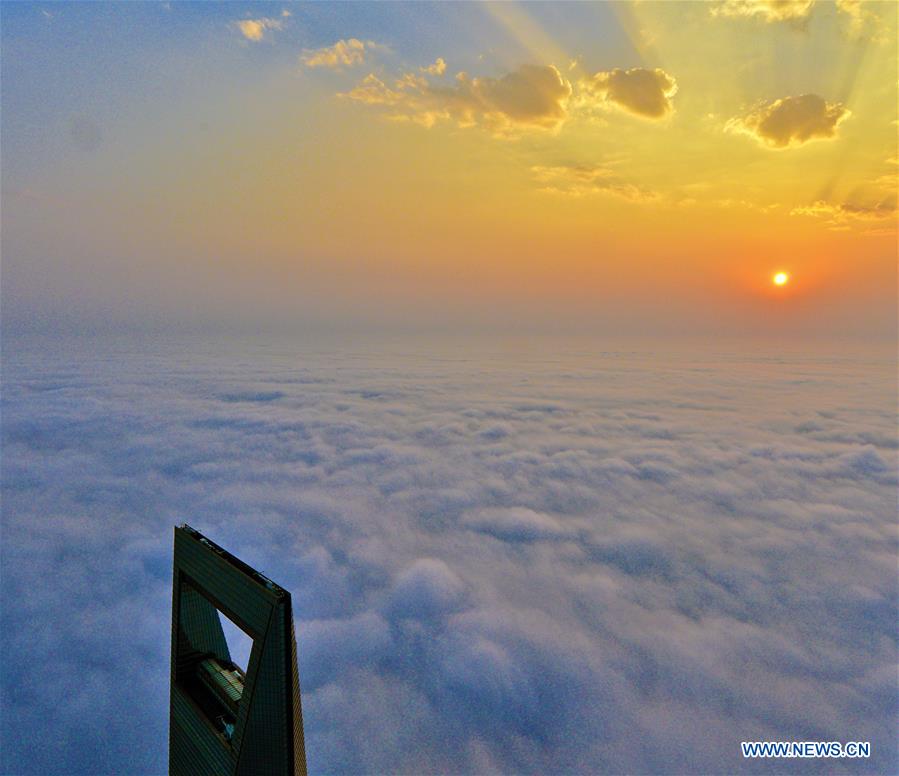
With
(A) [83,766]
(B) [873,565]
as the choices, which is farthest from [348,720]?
(B) [873,565]

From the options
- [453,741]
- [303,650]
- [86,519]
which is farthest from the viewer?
[86,519]


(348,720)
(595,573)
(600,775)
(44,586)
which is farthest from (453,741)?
(44,586)

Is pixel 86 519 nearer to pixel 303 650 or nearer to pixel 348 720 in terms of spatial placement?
pixel 303 650

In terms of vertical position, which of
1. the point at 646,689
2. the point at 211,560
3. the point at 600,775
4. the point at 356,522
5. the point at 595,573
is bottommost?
the point at 600,775

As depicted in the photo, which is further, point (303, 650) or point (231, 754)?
point (303, 650)

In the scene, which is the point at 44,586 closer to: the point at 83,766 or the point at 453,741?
the point at 83,766

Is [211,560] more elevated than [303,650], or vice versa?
[211,560]

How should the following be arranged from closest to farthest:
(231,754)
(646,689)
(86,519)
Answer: (231,754)
(646,689)
(86,519)
